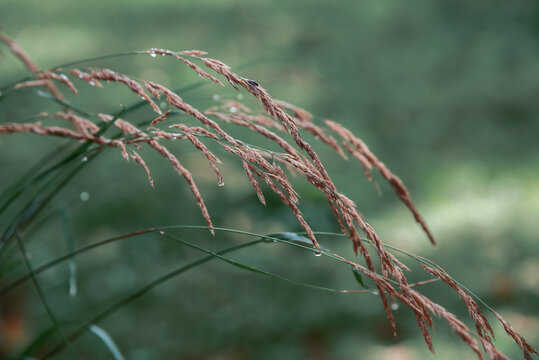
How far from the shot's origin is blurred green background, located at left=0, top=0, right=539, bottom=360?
7.39 feet

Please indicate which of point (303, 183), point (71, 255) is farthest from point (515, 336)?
point (303, 183)

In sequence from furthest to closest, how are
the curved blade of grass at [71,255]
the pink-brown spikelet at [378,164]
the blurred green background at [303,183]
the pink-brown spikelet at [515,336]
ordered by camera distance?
the blurred green background at [303,183], the pink-brown spikelet at [378,164], the curved blade of grass at [71,255], the pink-brown spikelet at [515,336]

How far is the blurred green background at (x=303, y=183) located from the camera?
225cm

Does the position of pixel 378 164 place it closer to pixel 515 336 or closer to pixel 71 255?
pixel 515 336

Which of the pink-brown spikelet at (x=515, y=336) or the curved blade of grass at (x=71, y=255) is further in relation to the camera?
the curved blade of grass at (x=71, y=255)

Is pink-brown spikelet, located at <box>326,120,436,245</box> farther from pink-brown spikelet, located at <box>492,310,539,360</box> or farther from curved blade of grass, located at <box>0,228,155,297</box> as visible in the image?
curved blade of grass, located at <box>0,228,155,297</box>

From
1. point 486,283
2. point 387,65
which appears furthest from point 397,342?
point 387,65

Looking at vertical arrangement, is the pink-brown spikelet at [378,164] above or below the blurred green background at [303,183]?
above

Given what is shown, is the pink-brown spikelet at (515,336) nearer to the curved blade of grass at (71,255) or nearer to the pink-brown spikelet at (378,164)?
the pink-brown spikelet at (378,164)

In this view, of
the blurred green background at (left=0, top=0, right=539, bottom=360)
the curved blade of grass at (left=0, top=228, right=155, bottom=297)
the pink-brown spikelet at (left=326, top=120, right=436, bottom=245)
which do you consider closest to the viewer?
the curved blade of grass at (left=0, top=228, right=155, bottom=297)

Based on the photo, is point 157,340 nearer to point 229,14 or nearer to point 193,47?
point 193,47

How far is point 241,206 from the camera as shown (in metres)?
2.86

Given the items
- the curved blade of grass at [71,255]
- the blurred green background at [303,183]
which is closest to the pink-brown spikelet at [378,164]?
the blurred green background at [303,183]

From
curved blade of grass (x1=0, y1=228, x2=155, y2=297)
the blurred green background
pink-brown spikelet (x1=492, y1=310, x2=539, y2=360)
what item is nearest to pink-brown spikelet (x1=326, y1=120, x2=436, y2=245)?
the blurred green background
